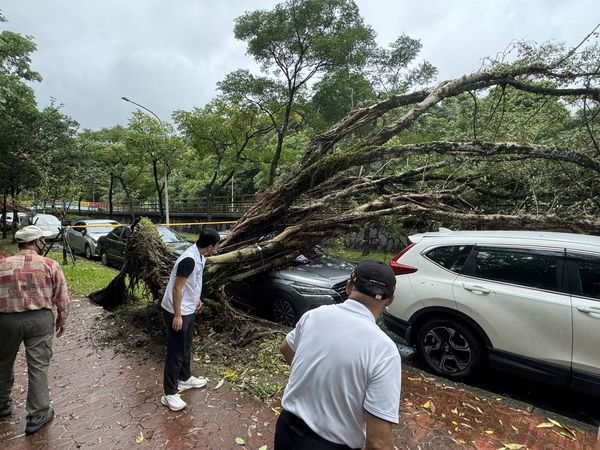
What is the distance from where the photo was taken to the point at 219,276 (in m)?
5.32

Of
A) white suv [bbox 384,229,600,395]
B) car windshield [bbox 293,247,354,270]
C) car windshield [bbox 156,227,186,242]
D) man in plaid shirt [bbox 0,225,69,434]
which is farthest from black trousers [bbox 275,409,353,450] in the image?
car windshield [bbox 156,227,186,242]

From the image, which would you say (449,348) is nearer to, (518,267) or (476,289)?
(476,289)

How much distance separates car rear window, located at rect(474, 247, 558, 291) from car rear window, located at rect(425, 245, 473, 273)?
16 cm

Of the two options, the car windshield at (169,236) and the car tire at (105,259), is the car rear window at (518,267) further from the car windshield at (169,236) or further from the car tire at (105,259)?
the car tire at (105,259)

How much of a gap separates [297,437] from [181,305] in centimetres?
214

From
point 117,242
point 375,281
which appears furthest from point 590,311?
point 117,242

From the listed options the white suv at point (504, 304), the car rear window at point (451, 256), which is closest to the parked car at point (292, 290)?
the white suv at point (504, 304)

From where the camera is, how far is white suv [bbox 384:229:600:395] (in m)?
Result: 3.56

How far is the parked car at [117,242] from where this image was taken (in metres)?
10.7

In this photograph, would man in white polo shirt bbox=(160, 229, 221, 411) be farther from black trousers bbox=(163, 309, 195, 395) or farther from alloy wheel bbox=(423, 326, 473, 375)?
alloy wheel bbox=(423, 326, 473, 375)

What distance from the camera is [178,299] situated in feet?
10.9

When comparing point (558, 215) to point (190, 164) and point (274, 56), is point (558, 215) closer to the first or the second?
point (274, 56)

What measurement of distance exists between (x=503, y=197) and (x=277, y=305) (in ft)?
15.2

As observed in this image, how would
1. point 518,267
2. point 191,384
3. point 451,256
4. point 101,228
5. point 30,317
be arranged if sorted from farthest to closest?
point 101,228 < point 451,256 < point 518,267 < point 191,384 < point 30,317
